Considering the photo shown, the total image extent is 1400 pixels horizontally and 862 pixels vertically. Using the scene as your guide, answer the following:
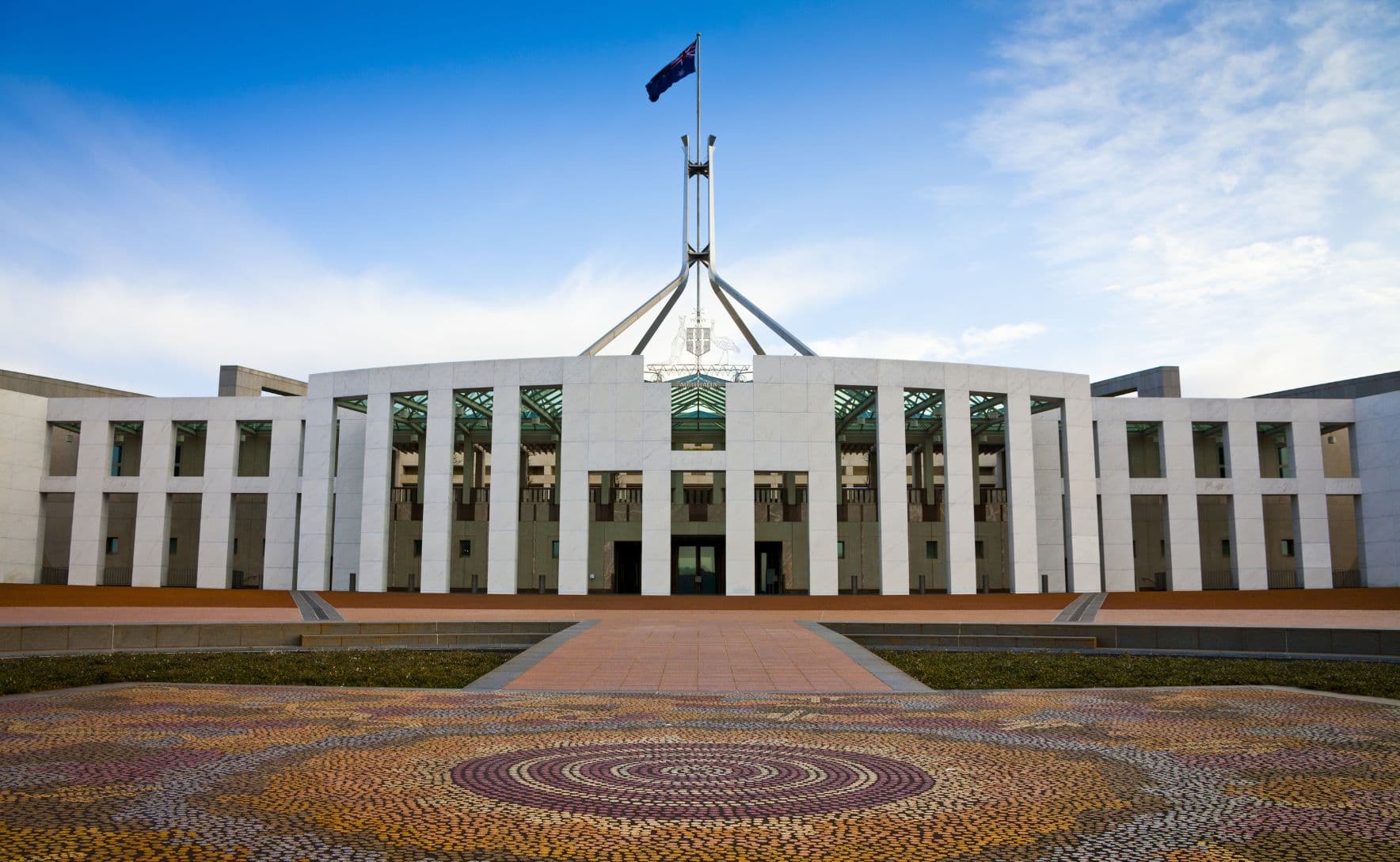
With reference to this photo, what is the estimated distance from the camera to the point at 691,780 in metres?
7.46

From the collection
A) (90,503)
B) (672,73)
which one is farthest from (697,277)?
(90,503)

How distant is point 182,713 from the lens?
10758 millimetres

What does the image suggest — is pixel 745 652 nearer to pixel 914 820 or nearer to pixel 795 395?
pixel 914 820

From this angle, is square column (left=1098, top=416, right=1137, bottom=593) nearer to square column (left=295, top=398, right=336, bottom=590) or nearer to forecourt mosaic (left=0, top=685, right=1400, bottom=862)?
forecourt mosaic (left=0, top=685, right=1400, bottom=862)

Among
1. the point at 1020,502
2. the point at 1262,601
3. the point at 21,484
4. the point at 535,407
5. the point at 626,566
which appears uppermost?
the point at 535,407

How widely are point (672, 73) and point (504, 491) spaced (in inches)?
884

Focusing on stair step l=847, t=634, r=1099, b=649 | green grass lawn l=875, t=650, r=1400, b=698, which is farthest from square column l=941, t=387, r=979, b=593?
green grass lawn l=875, t=650, r=1400, b=698

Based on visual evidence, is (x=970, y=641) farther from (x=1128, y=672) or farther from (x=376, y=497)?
(x=376, y=497)

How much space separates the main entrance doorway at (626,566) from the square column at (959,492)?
56.6ft

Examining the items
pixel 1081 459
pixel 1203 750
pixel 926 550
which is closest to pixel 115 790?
pixel 1203 750

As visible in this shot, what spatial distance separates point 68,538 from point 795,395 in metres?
40.6

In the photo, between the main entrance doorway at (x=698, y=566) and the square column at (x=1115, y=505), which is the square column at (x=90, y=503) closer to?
the main entrance doorway at (x=698, y=566)

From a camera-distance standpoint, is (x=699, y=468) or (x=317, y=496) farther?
(x=317, y=496)

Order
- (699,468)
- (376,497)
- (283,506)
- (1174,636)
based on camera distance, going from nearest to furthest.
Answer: (1174,636) < (699,468) < (376,497) < (283,506)
